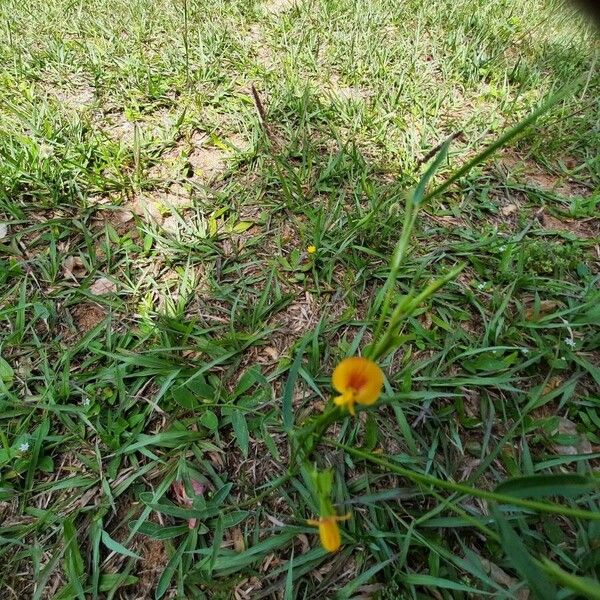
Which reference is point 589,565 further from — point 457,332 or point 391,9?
point 391,9

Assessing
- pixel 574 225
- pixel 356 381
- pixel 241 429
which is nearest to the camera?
pixel 356 381

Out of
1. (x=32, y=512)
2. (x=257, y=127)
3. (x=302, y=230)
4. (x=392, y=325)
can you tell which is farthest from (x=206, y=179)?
(x=392, y=325)

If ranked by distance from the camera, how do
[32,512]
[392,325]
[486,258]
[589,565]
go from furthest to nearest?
[486,258], [32,512], [589,565], [392,325]

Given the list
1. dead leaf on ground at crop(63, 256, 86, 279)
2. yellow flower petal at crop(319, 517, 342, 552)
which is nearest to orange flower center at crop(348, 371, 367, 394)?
yellow flower petal at crop(319, 517, 342, 552)

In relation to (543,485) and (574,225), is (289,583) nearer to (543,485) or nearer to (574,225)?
(543,485)

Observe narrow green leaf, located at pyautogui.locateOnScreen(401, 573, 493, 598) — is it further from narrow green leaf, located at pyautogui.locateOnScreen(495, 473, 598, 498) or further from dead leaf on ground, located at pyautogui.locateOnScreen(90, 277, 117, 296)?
dead leaf on ground, located at pyautogui.locateOnScreen(90, 277, 117, 296)

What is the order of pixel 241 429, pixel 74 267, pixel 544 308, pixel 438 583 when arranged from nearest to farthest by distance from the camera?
1. pixel 438 583
2. pixel 241 429
3. pixel 544 308
4. pixel 74 267

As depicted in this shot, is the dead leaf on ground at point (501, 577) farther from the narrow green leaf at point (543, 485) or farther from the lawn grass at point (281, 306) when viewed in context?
the narrow green leaf at point (543, 485)

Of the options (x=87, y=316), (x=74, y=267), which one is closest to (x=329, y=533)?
(x=87, y=316)
